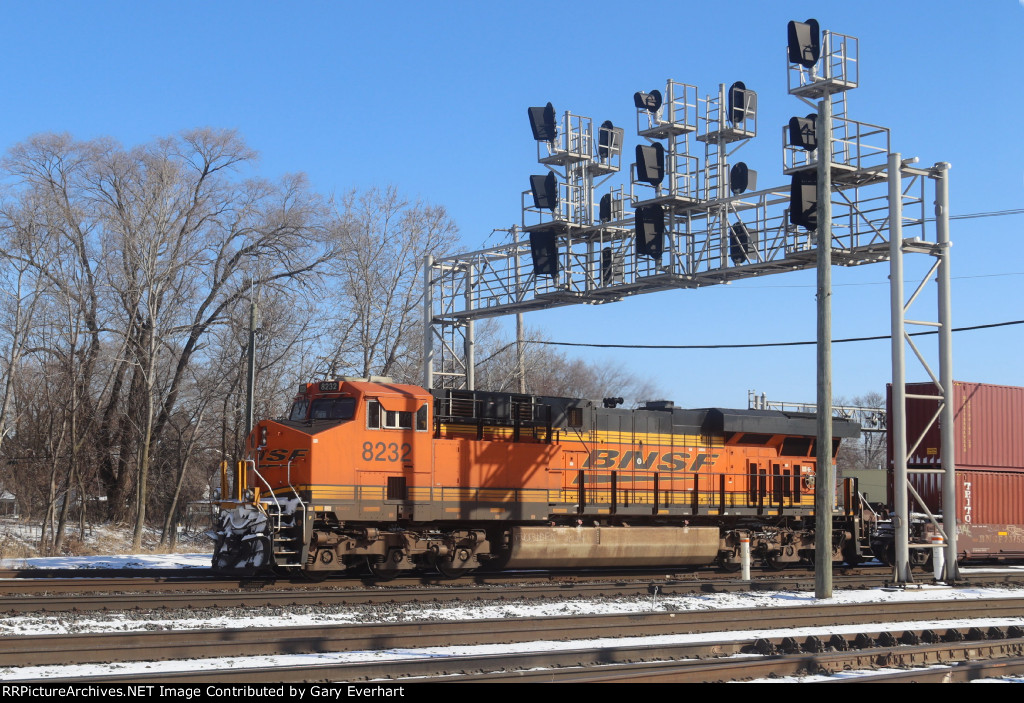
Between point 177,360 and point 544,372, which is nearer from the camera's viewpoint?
point 177,360

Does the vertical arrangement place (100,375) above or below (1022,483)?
above

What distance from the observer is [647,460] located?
2233 centimetres

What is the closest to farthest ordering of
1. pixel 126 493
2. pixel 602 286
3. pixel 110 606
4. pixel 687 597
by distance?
pixel 110 606 → pixel 687 597 → pixel 602 286 → pixel 126 493

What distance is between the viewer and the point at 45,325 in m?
34.6

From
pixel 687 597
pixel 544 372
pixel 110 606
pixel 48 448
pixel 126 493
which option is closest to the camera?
pixel 110 606

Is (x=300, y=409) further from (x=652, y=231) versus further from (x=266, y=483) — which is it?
(x=652, y=231)

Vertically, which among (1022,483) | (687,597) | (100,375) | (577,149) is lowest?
(687,597)

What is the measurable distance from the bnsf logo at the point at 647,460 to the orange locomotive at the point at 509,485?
0.03 m

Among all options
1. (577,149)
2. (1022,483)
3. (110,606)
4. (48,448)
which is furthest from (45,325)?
(1022,483)

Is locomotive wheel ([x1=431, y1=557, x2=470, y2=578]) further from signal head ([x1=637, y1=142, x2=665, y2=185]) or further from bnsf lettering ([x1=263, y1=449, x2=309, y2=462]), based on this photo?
signal head ([x1=637, y1=142, x2=665, y2=185])

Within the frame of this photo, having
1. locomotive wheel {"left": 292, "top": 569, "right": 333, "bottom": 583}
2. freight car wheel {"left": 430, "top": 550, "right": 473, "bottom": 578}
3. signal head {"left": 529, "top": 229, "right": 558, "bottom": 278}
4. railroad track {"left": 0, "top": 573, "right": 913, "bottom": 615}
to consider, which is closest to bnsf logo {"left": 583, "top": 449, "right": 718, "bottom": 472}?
railroad track {"left": 0, "top": 573, "right": 913, "bottom": 615}

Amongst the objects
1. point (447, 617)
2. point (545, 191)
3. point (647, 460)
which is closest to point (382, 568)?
point (447, 617)

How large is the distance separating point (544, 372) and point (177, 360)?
1500 inches

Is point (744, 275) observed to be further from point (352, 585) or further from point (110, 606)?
point (110, 606)
